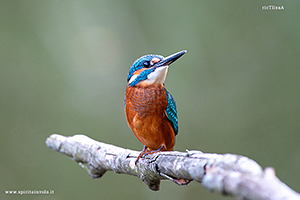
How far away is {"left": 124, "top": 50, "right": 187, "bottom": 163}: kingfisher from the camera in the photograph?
2299 millimetres

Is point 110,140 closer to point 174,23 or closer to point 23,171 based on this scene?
point 23,171

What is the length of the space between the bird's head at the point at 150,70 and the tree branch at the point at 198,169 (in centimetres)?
61

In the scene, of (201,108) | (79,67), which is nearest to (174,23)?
(201,108)

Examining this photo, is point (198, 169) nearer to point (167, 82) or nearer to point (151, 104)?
point (151, 104)

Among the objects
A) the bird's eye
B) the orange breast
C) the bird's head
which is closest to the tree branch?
the orange breast

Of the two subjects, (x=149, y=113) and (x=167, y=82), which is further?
(x=167, y=82)

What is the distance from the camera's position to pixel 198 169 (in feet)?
4.23

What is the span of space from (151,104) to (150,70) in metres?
0.28

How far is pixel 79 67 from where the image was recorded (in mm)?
5074

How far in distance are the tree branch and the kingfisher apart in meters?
0.23

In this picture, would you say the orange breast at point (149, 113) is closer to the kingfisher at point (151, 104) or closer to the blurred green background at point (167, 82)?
the kingfisher at point (151, 104)

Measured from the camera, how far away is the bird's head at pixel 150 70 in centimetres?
231

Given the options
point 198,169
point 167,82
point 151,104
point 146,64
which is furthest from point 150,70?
point 167,82

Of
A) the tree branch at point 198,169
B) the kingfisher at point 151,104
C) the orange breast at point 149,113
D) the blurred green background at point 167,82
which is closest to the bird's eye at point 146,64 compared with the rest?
the kingfisher at point 151,104
